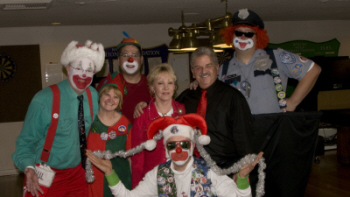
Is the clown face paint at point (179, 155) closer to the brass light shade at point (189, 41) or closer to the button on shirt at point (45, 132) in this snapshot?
the button on shirt at point (45, 132)

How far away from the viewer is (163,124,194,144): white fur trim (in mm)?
2305

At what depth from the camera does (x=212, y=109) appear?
2.65 m

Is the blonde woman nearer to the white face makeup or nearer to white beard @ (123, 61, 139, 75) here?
the white face makeup

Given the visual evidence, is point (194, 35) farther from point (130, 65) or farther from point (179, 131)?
point (179, 131)

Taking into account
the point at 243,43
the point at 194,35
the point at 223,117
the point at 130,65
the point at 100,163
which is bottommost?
the point at 100,163

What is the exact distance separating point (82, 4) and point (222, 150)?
331cm

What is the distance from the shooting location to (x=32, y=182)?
2.30 meters

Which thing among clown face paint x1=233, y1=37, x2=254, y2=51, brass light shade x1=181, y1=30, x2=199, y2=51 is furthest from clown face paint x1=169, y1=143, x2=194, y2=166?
brass light shade x1=181, y1=30, x2=199, y2=51

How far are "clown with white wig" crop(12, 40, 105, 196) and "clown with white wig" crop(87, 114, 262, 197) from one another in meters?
0.35

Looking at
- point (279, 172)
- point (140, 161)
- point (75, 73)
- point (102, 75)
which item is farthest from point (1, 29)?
point (279, 172)

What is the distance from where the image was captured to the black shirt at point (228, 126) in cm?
258

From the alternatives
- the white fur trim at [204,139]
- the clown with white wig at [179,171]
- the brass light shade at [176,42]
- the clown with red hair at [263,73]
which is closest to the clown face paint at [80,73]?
the clown with white wig at [179,171]

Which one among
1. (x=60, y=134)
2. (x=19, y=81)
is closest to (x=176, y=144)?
(x=60, y=134)

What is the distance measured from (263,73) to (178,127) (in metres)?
1.12
